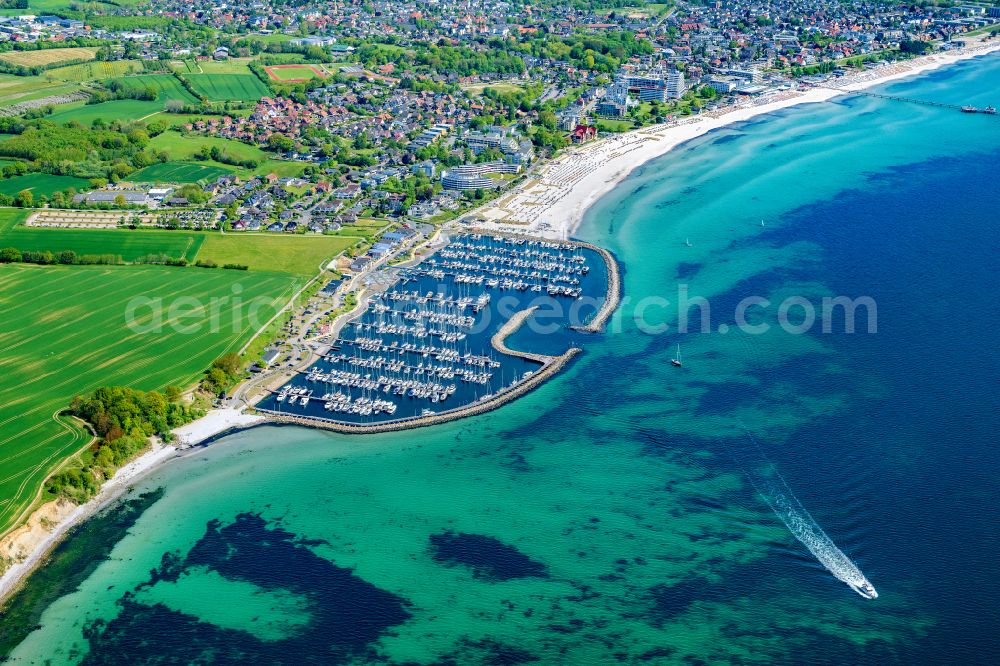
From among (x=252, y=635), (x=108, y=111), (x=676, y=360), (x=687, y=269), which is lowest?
(x=252, y=635)

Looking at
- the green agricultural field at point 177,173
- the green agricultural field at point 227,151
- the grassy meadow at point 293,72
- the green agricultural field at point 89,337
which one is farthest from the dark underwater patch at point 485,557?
the grassy meadow at point 293,72

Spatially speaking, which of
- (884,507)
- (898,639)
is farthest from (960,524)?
(898,639)

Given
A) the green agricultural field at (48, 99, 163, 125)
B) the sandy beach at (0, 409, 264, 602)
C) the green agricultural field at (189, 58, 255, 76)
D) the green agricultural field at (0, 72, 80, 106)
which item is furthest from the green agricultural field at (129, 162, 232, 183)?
the sandy beach at (0, 409, 264, 602)

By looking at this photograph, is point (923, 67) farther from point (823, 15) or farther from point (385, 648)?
point (385, 648)

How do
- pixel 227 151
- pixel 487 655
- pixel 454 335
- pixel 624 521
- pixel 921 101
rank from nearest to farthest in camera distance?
1. pixel 487 655
2. pixel 624 521
3. pixel 454 335
4. pixel 227 151
5. pixel 921 101

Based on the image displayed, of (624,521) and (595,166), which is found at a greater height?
(595,166)

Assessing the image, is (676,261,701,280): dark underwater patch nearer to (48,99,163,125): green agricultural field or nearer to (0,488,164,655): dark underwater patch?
(0,488,164,655): dark underwater patch

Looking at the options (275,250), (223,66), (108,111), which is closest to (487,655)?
(275,250)

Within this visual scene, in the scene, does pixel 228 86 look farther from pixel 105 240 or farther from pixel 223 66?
pixel 105 240

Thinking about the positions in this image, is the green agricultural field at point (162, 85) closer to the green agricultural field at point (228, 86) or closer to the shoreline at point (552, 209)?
the green agricultural field at point (228, 86)
